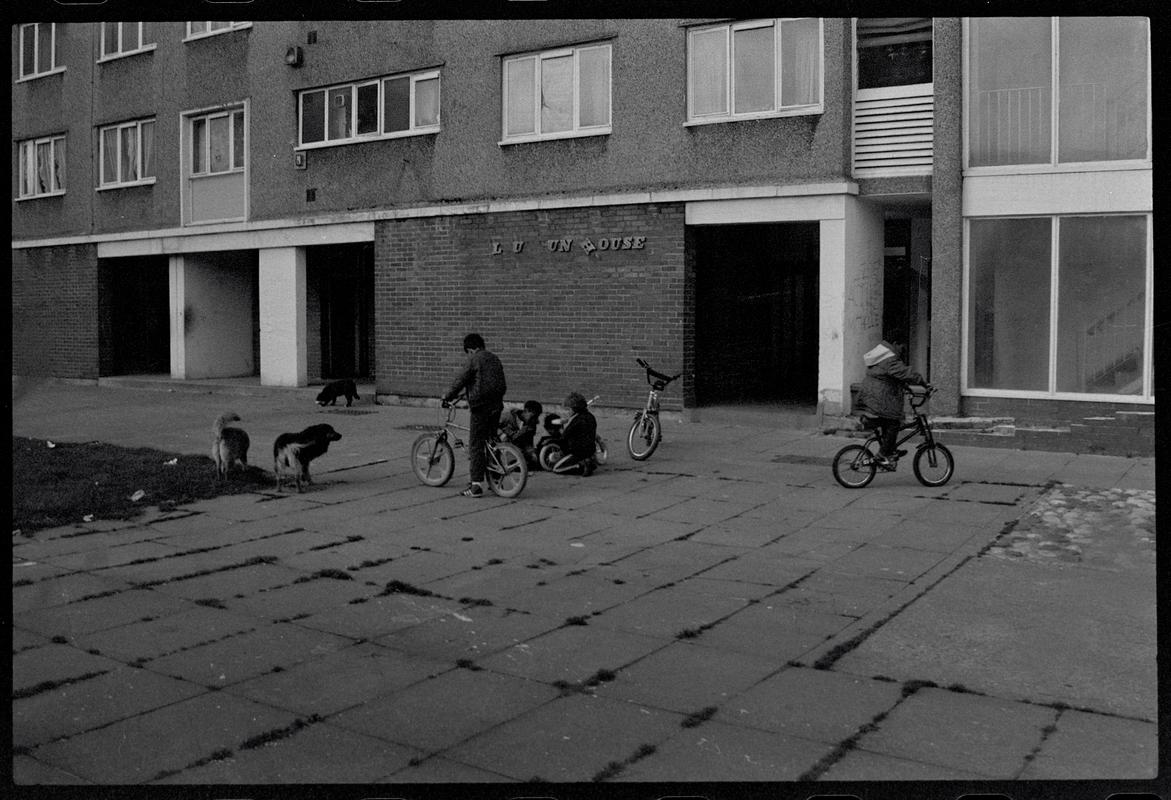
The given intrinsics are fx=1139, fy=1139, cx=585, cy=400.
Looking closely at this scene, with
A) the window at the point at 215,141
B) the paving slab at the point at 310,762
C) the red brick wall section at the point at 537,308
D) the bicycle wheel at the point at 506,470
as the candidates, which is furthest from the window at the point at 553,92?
the paving slab at the point at 310,762

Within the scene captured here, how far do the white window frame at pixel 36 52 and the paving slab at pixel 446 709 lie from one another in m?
2.34

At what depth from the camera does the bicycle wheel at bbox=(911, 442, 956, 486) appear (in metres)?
9.48

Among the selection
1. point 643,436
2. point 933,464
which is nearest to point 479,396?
point 643,436

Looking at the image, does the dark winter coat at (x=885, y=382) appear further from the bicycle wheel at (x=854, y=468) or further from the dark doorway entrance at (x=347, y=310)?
the dark doorway entrance at (x=347, y=310)

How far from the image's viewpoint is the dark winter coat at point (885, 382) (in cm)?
944

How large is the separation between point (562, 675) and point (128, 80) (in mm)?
4004

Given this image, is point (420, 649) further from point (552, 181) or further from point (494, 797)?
point (552, 181)

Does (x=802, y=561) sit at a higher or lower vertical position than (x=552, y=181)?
lower

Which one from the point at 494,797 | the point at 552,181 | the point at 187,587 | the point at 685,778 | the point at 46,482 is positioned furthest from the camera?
the point at 552,181

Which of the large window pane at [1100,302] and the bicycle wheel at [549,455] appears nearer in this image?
the bicycle wheel at [549,455]

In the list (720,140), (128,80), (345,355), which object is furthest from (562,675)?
(720,140)

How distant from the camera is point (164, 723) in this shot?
3893 mm

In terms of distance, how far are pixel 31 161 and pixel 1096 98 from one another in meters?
8.95

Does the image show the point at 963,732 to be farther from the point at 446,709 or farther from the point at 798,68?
the point at 798,68
